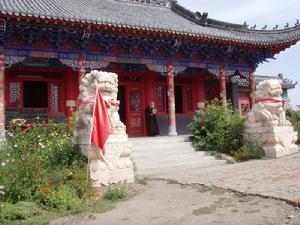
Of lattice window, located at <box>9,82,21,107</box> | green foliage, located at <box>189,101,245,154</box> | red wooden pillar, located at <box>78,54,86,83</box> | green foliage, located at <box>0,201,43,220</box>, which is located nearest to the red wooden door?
red wooden pillar, located at <box>78,54,86,83</box>

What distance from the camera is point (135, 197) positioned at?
6.12 m

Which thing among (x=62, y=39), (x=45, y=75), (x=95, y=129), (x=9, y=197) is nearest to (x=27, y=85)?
(x=45, y=75)

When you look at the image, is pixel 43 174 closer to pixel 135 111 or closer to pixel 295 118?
pixel 135 111

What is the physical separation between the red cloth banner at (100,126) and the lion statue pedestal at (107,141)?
0.52 ft

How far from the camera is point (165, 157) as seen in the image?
9.73 m

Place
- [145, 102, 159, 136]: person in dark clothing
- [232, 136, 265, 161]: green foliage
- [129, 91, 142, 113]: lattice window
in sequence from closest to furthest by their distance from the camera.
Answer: [232, 136, 265, 161]: green foliage < [145, 102, 159, 136]: person in dark clothing < [129, 91, 142, 113]: lattice window

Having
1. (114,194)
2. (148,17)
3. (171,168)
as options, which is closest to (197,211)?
(114,194)

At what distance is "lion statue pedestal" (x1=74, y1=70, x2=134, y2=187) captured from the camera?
262 inches

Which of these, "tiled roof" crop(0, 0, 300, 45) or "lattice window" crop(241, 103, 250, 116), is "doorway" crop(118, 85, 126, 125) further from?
"lattice window" crop(241, 103, 250, 116)

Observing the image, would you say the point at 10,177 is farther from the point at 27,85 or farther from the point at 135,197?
the point at 27,85

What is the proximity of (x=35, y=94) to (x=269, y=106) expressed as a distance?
7.30m

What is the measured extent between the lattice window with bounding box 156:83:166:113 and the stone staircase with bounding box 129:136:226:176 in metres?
3.88

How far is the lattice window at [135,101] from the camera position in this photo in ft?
47.4

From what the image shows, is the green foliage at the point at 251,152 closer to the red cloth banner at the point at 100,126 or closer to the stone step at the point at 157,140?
the stone step at the point at 157,140
